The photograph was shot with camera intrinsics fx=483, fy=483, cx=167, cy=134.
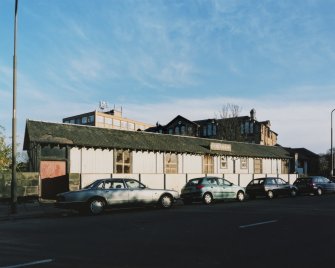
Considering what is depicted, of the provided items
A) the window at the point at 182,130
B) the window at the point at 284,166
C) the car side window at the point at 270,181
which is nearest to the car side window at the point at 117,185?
the car side window at the point at 270,181

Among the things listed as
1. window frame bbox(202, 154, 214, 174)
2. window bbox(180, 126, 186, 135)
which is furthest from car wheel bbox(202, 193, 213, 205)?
window bbox(180, 126, 186, 135)

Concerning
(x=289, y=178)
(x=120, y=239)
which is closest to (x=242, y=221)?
(x=120, y=239)

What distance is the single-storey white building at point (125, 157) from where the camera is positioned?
2558cm

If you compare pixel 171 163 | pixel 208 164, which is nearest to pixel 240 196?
pixel 171 163

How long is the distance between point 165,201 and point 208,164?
15219 mm

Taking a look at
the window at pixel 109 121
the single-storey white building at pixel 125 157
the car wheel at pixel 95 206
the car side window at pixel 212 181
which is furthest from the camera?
the window at pixel 109 121

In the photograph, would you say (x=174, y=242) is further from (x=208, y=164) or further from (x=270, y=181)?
(x=208, y=164)

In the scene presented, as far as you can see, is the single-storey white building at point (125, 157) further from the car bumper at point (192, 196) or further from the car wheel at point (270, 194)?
the car wheel at point (270, 194)

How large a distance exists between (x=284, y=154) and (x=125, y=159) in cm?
2025

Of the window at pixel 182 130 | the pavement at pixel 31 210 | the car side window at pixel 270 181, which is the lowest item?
the pavement at pixel 31 210

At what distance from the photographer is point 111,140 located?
2939cm

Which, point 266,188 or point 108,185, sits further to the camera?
point 266,188

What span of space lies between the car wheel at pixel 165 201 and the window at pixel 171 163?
11469mm

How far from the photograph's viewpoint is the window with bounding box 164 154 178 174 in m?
32.2
